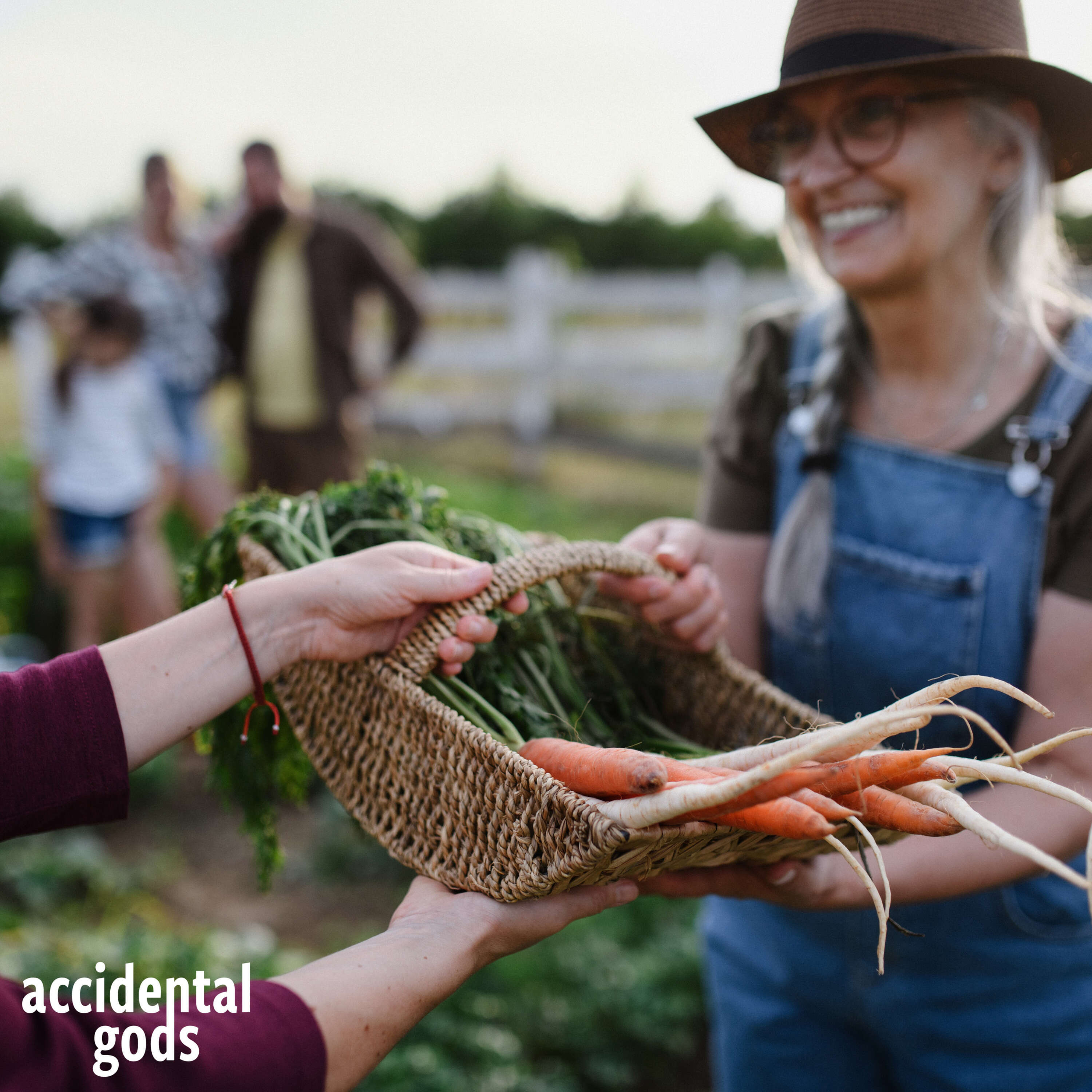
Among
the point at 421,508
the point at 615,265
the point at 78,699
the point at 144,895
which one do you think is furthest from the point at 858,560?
the point at 615,265

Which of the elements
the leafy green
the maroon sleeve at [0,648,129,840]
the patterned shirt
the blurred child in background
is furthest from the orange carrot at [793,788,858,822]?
the patterned shirt

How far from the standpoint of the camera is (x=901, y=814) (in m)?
1.12

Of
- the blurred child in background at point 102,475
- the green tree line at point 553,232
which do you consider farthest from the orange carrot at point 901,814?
the green tree line at point 553,232

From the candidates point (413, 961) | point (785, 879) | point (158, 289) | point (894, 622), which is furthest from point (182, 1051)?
point (158, 289)

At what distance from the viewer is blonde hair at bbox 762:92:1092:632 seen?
55.6 inches

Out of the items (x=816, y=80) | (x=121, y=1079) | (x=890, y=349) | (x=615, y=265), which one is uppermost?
(x=615, y=265)

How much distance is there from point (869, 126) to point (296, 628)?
1.04 metres

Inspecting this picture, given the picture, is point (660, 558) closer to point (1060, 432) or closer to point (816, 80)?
point (1060, 432)

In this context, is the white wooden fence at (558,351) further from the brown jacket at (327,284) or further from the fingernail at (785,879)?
the fingernail at (785,879)

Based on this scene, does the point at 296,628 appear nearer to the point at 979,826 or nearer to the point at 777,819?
the point at 777,819

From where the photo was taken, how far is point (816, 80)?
134cm

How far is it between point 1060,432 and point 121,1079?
132 cm

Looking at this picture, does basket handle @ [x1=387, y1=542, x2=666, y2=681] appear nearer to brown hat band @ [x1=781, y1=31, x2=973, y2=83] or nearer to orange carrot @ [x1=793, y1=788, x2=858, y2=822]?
orange carrot @ [x1=793, y1=788, x2=858, y2=822]

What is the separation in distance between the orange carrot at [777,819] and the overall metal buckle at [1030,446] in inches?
23.4
